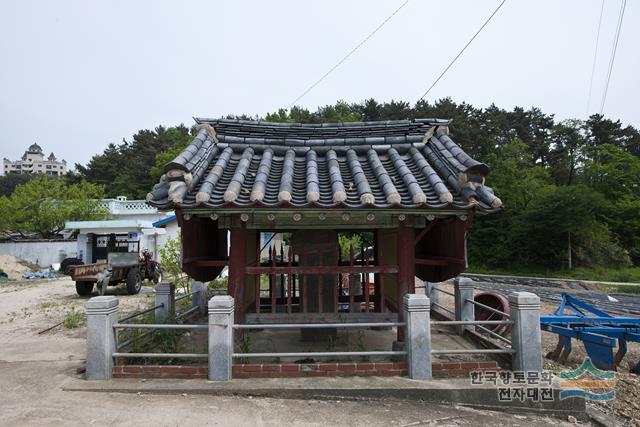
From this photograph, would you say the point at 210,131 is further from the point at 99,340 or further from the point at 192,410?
the point at 192,410

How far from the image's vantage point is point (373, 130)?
25.4ft

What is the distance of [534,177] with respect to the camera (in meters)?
36.9

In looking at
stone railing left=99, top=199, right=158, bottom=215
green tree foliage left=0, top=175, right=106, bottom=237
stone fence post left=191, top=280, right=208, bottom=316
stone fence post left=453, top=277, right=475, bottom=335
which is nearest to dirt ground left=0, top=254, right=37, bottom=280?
→ green tree foliage left=0, top=175, right=106, bottom=237

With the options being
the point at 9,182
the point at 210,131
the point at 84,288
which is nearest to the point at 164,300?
the point at 210,131

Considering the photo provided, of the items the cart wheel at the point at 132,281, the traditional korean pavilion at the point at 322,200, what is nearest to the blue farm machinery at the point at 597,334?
the traditional korean pavilion at the point at 322,200

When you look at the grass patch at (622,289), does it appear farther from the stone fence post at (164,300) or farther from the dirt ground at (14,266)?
the dirt ground at (14,266)

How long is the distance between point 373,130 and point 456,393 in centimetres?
472

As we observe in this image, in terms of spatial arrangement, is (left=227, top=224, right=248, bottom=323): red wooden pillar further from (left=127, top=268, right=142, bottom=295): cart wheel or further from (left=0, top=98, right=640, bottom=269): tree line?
(left=0, top=98, right=640, bottom=269): tree line

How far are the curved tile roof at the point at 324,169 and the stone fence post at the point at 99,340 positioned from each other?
164cm

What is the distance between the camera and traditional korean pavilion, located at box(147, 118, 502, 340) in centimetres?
538

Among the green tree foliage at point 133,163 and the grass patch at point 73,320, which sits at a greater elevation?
the green tree foliage at point 133,163

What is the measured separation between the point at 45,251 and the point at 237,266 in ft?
96.4

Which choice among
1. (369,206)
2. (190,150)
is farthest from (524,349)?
(190,150)

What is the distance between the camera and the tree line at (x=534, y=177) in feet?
108
